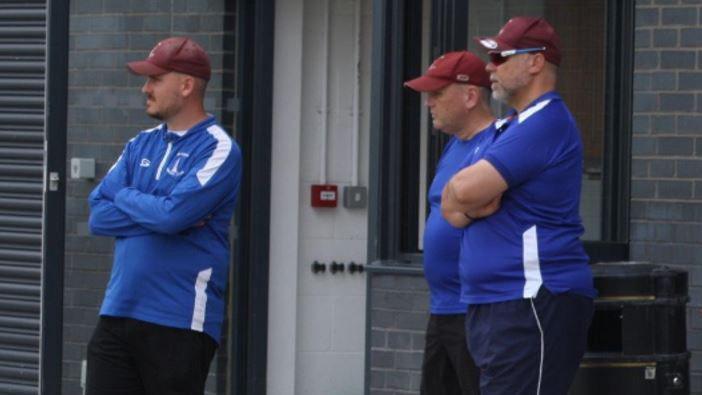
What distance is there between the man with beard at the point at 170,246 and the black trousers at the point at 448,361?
85 cm

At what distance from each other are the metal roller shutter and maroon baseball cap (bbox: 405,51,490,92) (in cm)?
331

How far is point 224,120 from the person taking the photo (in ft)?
30.8

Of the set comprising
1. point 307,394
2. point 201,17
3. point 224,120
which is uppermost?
point 201,17

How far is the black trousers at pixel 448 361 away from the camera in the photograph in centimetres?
610

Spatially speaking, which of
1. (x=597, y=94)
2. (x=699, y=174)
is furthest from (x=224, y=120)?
(x=699, y=174)

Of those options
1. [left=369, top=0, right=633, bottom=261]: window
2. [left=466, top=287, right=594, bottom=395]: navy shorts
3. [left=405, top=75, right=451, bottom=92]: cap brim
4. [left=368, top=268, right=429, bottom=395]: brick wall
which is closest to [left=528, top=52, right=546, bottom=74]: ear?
[left=466, top=287, right=594, bottom=395]: navy shorts

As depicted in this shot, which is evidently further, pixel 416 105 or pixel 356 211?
pixel 356 211

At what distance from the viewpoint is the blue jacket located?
237 inches

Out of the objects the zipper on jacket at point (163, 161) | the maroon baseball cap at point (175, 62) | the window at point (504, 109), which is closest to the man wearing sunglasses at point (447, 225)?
the maroon baseball cap at point (175, 62)

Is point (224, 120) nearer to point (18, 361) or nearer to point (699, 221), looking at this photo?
point (18, 361)

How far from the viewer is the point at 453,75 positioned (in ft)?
20.6

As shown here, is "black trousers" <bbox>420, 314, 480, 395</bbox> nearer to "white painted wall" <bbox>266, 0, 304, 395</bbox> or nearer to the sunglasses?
the sunglasses

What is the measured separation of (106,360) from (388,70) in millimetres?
2792

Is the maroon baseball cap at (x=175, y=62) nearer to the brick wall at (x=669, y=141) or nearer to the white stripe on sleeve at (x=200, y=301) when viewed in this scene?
the white stripe on sleeve at (x=200, y=301)
